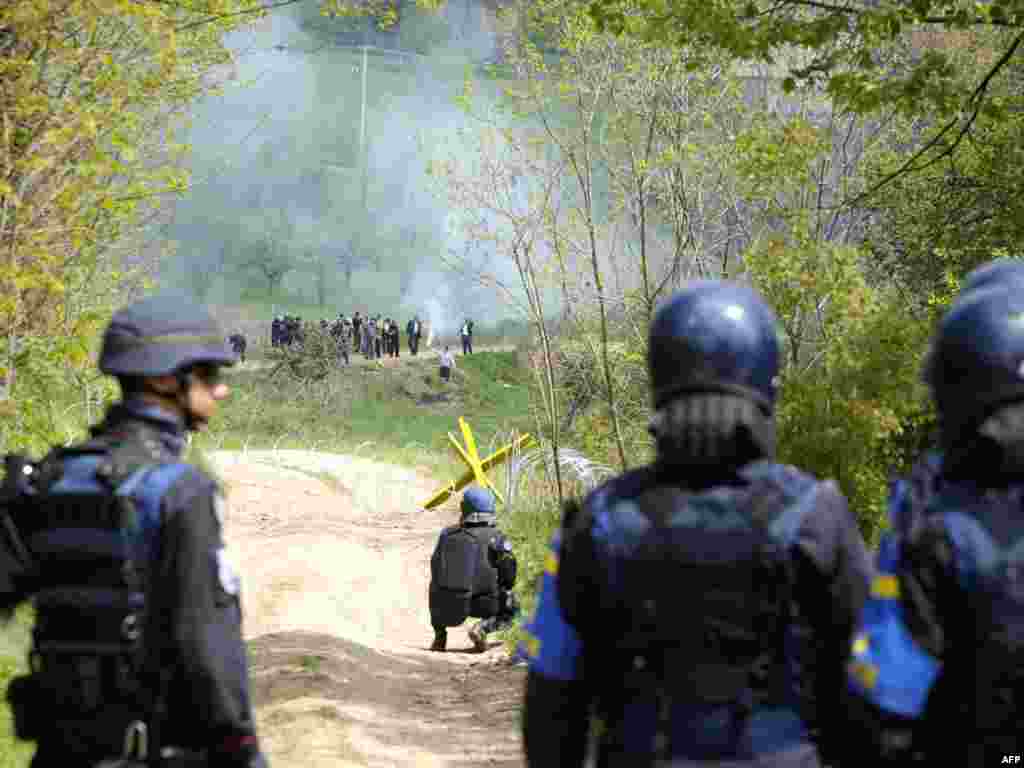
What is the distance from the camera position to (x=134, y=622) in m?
3.62

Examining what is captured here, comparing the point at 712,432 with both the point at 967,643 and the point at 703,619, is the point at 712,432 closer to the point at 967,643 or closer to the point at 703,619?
the point at 703,619

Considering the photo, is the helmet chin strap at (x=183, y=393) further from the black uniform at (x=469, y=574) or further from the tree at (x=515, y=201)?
the tree at (x=515, y=201)

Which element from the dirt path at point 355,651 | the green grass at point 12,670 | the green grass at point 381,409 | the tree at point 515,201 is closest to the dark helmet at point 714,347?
the green grass at point 12,670

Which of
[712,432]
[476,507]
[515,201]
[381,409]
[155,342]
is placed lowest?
[712,432]

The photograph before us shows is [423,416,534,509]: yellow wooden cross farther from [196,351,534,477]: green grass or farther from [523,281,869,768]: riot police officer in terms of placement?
[523,281,869,768]: riot police officer

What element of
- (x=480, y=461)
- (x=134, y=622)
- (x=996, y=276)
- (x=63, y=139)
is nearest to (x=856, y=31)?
(x=63, y=139)

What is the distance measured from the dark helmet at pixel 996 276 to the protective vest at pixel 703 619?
22.7 inches

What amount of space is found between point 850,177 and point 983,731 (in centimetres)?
1667

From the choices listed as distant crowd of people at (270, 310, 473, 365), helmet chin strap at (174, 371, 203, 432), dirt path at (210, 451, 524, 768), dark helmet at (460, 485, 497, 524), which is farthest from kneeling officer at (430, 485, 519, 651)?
distant crowd of people at (270, 310, 473, 365)

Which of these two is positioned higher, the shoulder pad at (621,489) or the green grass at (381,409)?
the green grass at (381,409)

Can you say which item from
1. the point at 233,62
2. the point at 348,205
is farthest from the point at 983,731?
the point at 348,205

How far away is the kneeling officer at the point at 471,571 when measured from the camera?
1428 centimetres

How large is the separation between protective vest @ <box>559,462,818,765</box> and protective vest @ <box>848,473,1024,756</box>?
6.8 inches

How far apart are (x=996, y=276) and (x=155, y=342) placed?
2.00m
